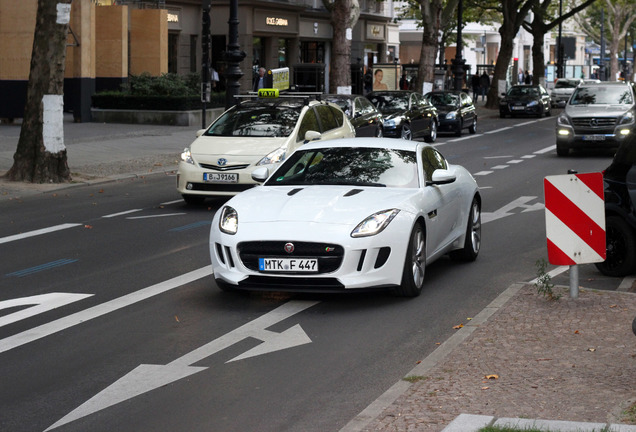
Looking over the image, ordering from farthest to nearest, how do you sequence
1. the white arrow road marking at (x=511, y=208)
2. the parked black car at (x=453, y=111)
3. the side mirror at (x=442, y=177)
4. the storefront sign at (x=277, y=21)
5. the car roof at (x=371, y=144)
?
1. the storefront sign at (x=277, y=21)
2. the parked black car at (x=453, y=111)
3. the white arrow road marking at (x=511, y=208)
4. the car roof at (x=371, y=144)
5. the side mirror at (x=442, y=177)

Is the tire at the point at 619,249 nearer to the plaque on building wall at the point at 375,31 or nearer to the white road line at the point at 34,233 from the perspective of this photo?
the white road line at the point at 34,233

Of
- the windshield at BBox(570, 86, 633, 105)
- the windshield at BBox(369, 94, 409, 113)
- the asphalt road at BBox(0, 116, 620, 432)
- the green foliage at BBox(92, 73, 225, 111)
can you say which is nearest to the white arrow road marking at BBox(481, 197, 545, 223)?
the asphalt road at BBox(0, 116, 620, 432)

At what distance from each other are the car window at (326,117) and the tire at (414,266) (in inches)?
356

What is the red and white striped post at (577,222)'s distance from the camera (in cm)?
927

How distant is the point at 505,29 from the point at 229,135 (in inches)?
1728

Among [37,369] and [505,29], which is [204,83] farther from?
[505,29]

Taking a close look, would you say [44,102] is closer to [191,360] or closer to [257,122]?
[257,122]

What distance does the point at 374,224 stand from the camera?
9422 mm

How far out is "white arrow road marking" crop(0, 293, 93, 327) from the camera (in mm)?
9084

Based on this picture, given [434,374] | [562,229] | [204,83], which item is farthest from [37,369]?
[204,83]

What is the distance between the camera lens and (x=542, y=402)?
6.30 meters

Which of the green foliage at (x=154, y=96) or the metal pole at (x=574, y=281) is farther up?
the green foliage at (x=154, y=96)

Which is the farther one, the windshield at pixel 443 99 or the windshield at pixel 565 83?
the windshield at pixel 565 83

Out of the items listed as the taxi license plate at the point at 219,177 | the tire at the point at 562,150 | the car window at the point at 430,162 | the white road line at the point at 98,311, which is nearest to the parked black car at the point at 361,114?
the tire at the point at 562,150
